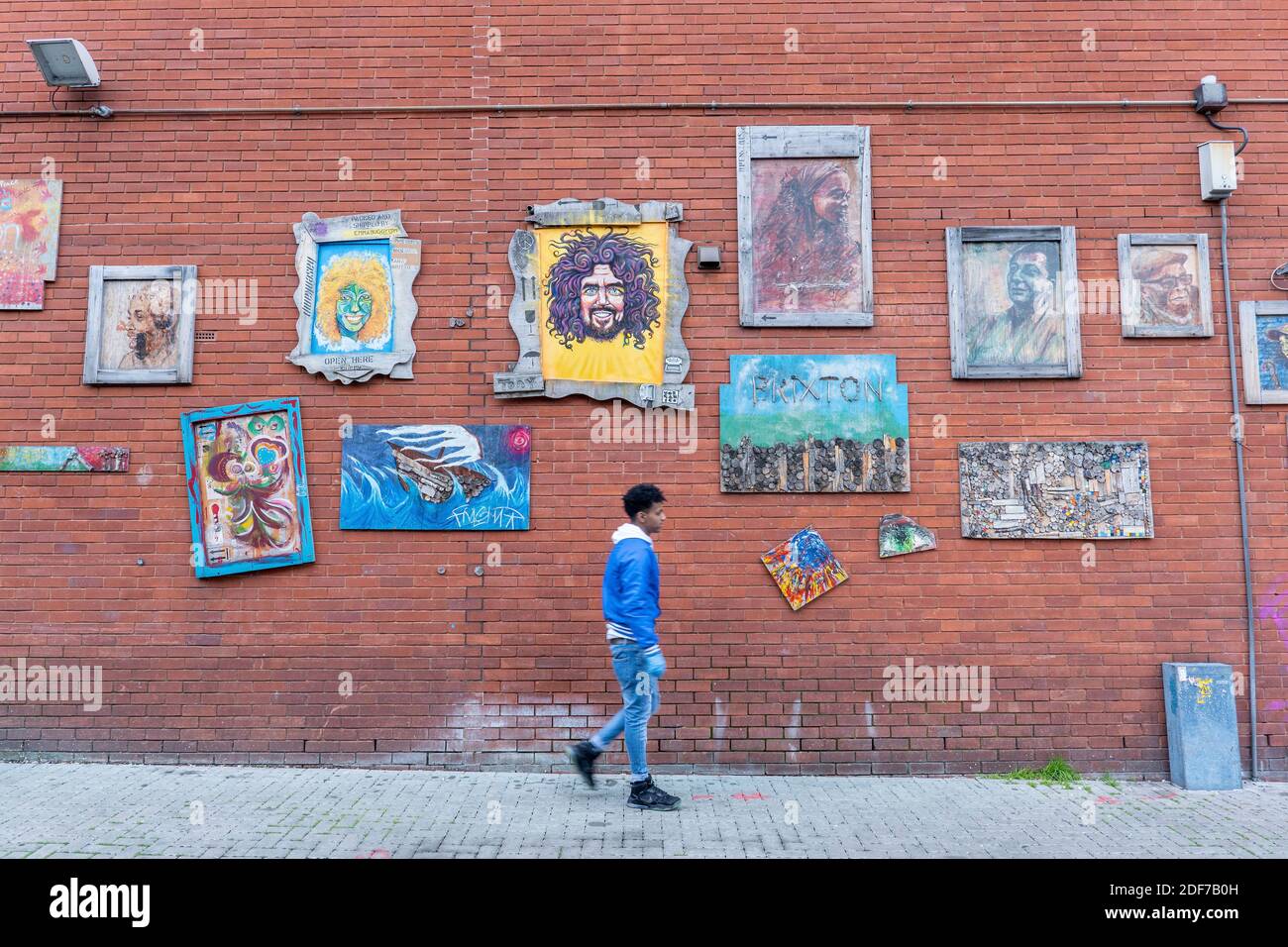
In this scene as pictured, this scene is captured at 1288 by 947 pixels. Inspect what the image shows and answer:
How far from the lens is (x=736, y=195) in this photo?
6.97 m

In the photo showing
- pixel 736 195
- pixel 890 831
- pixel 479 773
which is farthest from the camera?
pixel 736 195

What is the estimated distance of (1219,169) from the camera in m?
6.79

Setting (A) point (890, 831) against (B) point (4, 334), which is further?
(B) point (4, 334)

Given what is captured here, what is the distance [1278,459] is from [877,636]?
10.5 feet

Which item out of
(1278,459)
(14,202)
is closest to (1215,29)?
(1278,459)

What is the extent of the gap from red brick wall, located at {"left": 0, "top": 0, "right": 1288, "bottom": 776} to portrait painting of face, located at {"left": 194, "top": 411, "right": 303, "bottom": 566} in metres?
0.23

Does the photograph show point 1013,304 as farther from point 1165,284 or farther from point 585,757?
point 585,757

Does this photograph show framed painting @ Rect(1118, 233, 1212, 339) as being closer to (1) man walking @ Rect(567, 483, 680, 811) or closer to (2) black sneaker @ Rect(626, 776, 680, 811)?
(1) man walking @ Rect(567, 483, 680, 811)

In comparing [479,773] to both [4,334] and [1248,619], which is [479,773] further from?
[1248,619]

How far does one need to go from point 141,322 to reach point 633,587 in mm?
4353

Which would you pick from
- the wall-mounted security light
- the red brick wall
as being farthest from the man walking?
the wall-mounted security light
